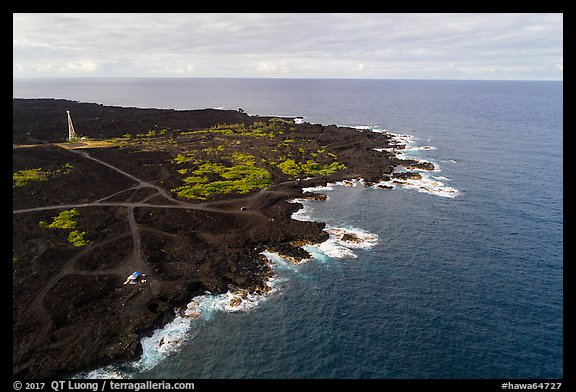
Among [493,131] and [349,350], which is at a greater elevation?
[493,131]

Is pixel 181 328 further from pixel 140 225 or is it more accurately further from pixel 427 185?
pixel 427 185

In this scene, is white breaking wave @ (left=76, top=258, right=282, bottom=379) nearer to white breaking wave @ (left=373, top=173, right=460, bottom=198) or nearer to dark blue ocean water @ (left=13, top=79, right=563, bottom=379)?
dark blue ocean water @ (left=13, top=79, right=563, bottom=379)

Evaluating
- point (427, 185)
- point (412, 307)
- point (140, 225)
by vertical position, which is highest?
point (427, 185)

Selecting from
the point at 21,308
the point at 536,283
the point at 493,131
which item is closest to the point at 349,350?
the point at 536,283

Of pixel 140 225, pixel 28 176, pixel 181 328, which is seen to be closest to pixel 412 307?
pixel 181 328

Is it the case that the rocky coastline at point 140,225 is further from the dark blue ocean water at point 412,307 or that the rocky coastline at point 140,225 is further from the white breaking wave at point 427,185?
the dark blue ocean water at point 412,307

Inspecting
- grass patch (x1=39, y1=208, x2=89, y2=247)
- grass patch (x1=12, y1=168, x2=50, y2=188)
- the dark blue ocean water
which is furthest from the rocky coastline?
the dark blue ocean water

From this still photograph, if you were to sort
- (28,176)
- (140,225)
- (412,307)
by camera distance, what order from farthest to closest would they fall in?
(28,176), (140,225), (412,307)

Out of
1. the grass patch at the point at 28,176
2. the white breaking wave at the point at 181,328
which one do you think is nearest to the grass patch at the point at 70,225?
the grass patch at the point at 28,176

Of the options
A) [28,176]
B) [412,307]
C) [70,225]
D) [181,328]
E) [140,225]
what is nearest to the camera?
[181,328]

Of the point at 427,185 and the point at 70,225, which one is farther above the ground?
the point at 427,185
